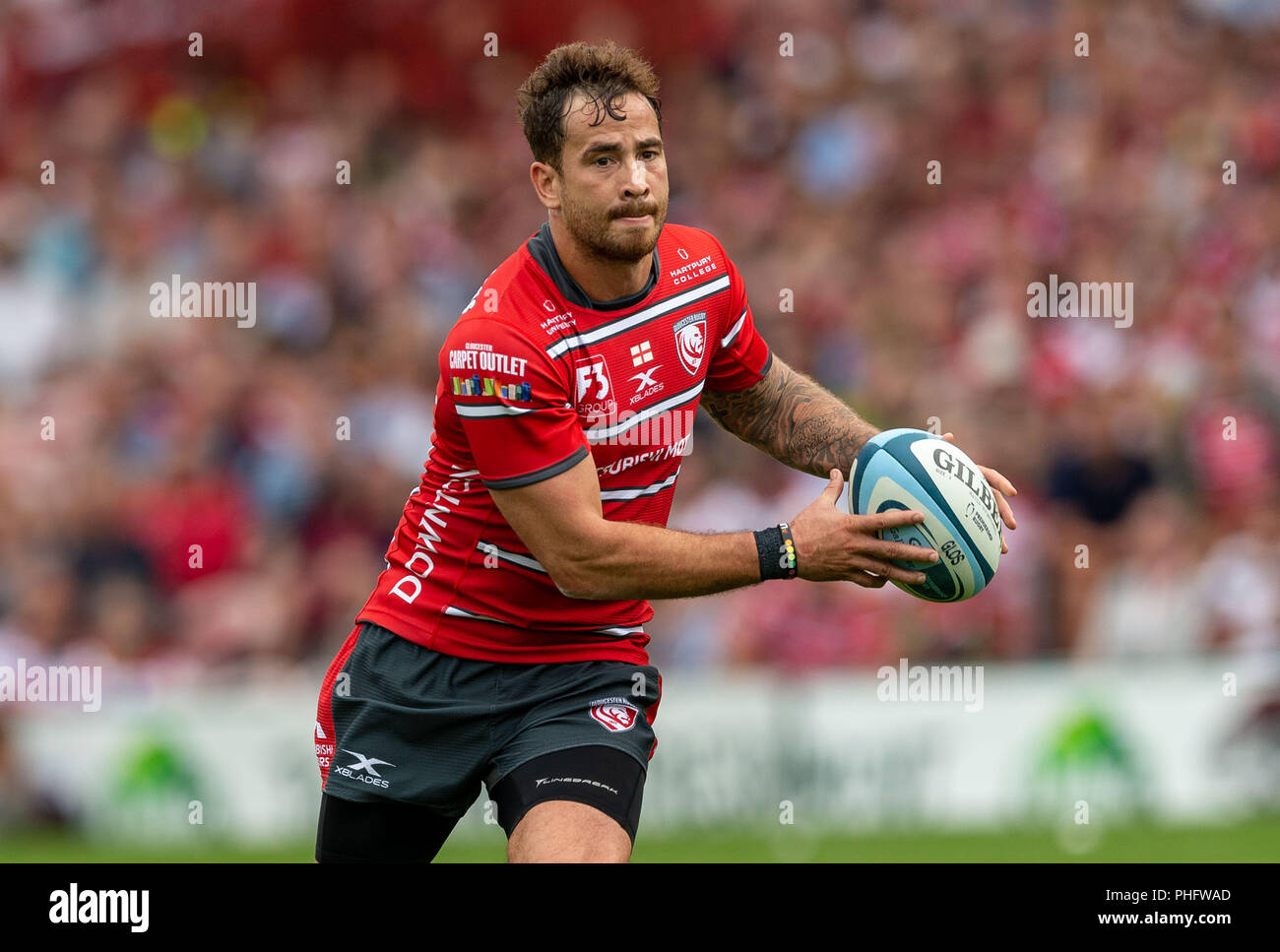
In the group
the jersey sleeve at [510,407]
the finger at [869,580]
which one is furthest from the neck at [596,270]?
the finger at [869,580]

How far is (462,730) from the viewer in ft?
17.1

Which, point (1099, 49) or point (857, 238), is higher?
point (1099, 49)

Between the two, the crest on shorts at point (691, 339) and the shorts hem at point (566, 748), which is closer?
the shorts hem at point (566, 748)

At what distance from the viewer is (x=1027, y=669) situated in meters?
10.1

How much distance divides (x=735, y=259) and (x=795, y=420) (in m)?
6.98

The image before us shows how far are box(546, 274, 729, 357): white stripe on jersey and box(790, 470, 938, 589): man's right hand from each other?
2.62 feet

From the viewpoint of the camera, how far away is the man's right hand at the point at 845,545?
4879 mm

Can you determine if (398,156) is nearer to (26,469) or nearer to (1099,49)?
(26,469)

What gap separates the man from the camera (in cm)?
494

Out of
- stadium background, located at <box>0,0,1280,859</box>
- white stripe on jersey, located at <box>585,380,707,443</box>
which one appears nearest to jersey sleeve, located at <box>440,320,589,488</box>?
white stripe on jersey, located at <box>585,380,707,443</box>

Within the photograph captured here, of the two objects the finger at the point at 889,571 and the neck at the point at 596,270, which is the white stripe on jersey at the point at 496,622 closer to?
the finger at the point at 889,571

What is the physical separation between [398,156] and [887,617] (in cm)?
627
